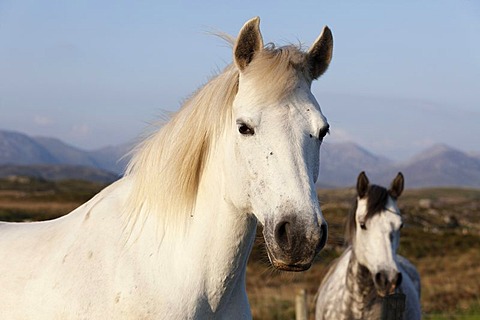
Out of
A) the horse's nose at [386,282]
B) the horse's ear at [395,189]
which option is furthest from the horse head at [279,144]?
the horse's ear at [395,189]

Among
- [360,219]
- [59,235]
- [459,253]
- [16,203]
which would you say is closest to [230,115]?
[59,235]

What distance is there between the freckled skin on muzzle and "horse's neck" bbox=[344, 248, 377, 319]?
4.55 meters

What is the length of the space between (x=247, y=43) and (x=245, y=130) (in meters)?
0.45

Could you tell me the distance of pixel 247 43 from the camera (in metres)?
3.13

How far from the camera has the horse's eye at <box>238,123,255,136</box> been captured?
300cm

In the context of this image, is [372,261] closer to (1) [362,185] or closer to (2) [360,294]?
(2) [360,294]

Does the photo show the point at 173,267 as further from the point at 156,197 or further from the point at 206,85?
the point at 206,85

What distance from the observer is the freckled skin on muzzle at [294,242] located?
8.87 ft

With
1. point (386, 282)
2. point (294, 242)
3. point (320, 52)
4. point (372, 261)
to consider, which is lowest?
point (386, 282)

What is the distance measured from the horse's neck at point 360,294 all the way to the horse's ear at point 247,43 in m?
4.51

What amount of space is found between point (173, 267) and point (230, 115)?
2.71 ft

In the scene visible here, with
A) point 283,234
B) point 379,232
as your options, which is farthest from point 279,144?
point 379,232

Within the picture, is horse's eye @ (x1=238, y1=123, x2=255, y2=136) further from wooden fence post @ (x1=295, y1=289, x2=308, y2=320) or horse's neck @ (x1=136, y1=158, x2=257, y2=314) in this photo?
wooden fence post @ (x1=295, y1=289, x2=308, y2=320)

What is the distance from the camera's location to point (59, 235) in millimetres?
3574
